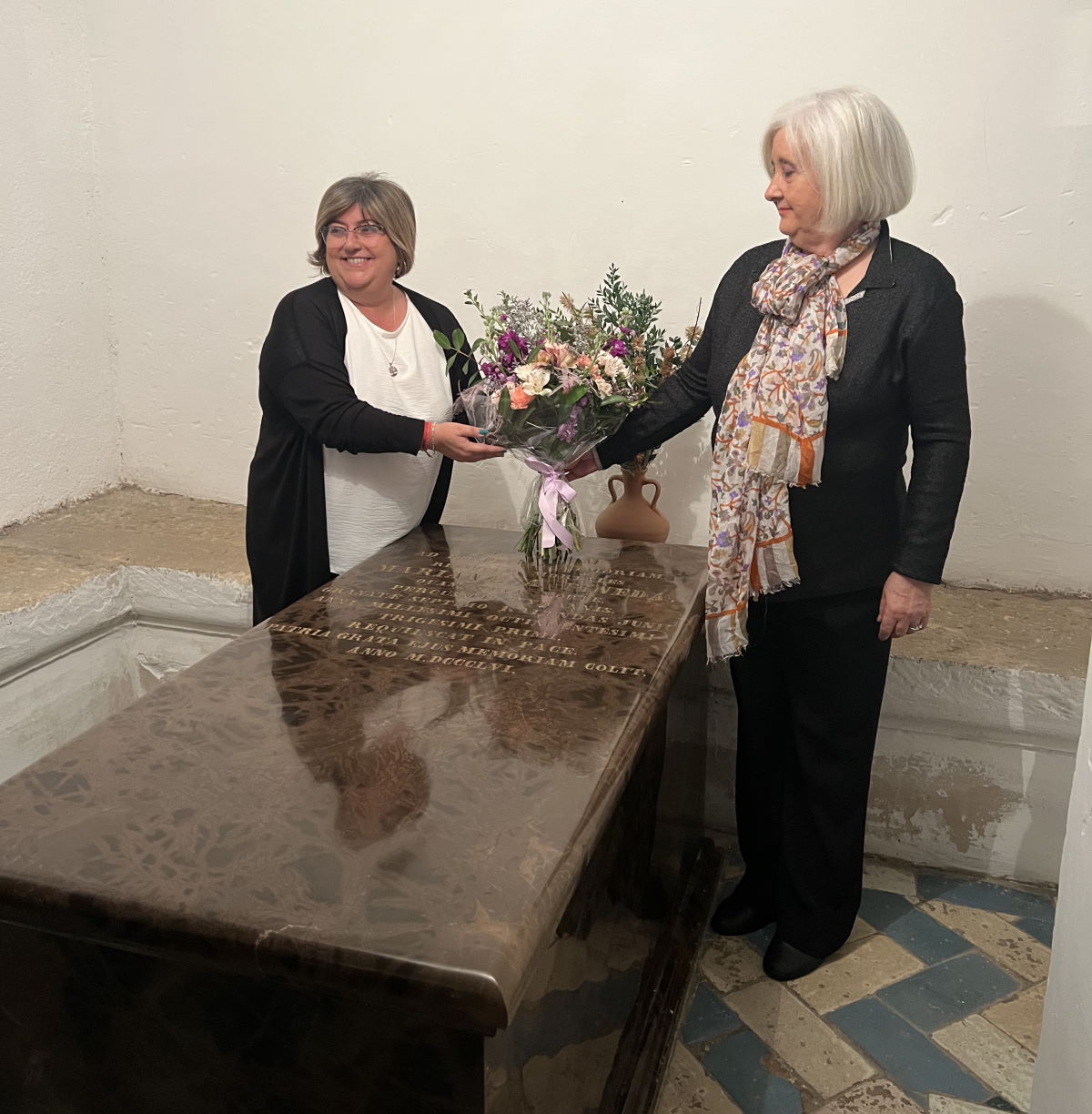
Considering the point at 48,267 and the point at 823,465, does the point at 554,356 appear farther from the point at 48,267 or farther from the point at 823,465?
the point at 48,267

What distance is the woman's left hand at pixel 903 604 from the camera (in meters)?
2.50

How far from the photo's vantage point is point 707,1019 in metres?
2.76

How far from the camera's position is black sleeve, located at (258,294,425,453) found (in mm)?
2834

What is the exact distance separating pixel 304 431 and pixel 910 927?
7.06 feet

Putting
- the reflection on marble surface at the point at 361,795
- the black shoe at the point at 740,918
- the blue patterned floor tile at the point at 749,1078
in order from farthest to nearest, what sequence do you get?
1. the black shoe at the point at 740,918
2. the blue patterned floor tile at the point at 749,1078
3. the reflection on marble surface at the point at 361,795

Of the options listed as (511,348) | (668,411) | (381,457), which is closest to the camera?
(511,348)

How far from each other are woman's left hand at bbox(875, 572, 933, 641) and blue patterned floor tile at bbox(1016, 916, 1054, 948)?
3.66 ft

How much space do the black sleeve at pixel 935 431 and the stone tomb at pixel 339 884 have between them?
60 cm

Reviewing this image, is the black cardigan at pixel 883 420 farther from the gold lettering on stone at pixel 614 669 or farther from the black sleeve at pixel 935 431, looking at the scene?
the gold lettering on stone at pixel 614 669

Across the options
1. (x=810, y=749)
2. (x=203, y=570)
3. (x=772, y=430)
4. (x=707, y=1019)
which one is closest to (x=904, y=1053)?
(x=707, y=1019)

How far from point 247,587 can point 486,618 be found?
1.60 meters

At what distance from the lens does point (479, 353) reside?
2920 millimetres

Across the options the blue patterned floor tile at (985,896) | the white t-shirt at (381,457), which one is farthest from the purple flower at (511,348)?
the blue patterned floor tile at (985,896)

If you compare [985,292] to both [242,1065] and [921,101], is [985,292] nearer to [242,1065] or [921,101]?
[921,101]
